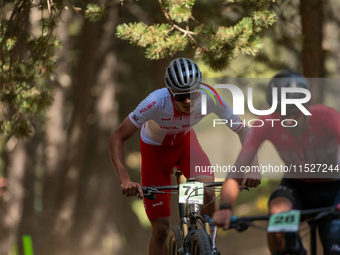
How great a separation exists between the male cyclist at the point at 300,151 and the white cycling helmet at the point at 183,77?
0.91 m

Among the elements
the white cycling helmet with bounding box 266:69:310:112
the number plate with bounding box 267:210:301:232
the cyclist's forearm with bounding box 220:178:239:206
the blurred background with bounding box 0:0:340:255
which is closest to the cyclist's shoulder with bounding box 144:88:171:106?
the cyclist's forearm with bounding box 220:178:239:206

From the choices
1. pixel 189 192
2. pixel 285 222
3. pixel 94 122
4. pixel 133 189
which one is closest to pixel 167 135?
pixel 189 192

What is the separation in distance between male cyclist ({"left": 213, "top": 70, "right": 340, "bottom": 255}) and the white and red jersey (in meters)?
1.12

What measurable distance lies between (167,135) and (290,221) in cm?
208

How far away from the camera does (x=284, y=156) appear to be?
276 cm

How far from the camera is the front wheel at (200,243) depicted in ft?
10.2

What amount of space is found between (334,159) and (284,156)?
0.32 metres

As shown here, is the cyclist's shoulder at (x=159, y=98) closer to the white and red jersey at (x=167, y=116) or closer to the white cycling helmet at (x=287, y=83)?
the white and red jersey at (x=167, y=116)

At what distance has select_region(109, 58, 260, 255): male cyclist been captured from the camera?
354cm

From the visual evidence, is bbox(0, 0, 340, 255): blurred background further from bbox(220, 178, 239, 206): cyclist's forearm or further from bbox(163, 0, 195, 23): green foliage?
bbox(220, 178, 239, 206): cyclist's forearm

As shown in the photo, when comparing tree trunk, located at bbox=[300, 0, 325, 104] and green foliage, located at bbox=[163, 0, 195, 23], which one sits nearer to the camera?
green foliage, located at bbox=[163, 0, 195, 23]

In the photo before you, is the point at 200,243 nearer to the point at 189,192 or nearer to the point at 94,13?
the point at 189,192

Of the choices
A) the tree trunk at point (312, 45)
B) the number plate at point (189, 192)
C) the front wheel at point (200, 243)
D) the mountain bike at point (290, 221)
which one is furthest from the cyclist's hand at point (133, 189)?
the tree trunk at point (312, 45)

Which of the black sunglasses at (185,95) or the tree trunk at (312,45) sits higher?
the tree trunk at (312,45)
